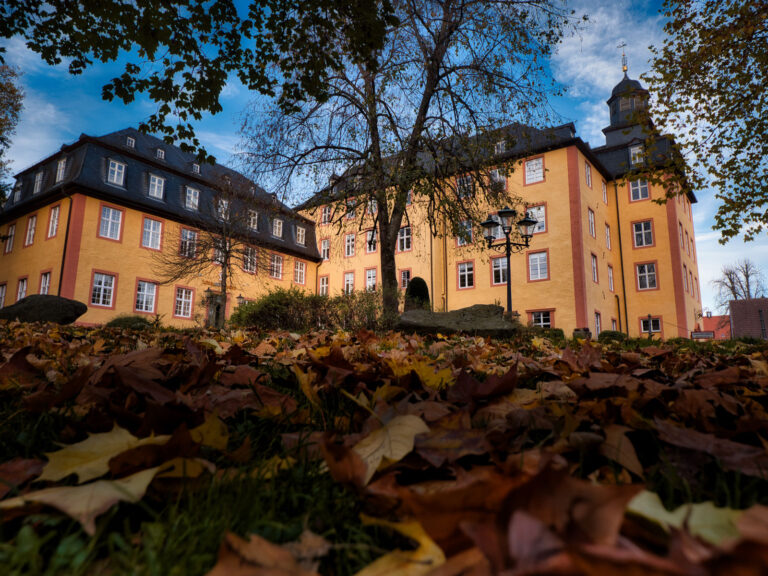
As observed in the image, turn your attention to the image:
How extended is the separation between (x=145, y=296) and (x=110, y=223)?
3.81m

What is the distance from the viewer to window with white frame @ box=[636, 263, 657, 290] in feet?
75.1

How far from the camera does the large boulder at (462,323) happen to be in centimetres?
827

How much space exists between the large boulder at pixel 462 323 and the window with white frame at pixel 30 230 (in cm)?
2234

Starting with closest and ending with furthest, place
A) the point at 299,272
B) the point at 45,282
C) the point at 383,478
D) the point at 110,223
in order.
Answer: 1. the point at 383,478
2. the point at 45,282
3. the point at 110,223
4. the point at 299,272

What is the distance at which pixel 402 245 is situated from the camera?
2489cm

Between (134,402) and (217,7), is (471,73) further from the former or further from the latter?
(134,402)

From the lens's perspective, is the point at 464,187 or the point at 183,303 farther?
the point at 183,303

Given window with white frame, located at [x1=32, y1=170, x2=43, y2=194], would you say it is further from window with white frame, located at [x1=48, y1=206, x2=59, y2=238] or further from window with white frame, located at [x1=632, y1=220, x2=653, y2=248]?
window with white frame, located at [x1=632, y1=220, x2=653, y2=248]

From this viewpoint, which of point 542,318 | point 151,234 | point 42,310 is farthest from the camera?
point 151,234

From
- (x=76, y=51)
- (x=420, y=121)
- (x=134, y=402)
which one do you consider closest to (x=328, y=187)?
(x=420, y=121)

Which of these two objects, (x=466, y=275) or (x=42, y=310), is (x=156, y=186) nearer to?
(x=42, y=310)

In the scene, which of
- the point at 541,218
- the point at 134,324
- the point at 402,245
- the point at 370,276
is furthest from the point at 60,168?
the point at 541,218

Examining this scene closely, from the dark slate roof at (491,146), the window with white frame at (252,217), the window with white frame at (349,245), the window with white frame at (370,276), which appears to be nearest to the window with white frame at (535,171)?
the window with white frame at (370,276)

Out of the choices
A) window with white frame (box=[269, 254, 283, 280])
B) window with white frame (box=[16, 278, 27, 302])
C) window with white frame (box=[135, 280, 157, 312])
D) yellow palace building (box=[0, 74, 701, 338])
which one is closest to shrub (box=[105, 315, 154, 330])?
yellow palace building (box=[0, 74, 701, 338])
